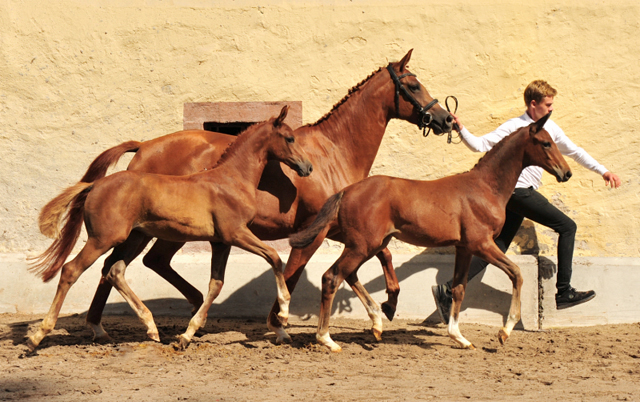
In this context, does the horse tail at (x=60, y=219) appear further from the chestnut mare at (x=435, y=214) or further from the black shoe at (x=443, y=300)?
the black shoe at (x=443, y=300)

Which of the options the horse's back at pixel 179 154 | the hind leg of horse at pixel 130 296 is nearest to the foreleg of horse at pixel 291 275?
the hind leg of horse at pixel 130 296

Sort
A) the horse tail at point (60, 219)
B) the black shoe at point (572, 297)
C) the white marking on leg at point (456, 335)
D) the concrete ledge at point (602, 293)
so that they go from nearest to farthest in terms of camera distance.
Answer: the horse tail at point (60, 219) < the white marking on leg at point (456, 335) < the black shoe at point (572, 297) < the concrete ledge at point (602, 293)

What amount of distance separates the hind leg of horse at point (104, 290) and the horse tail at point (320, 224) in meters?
1.29

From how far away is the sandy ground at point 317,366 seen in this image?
4.23 m

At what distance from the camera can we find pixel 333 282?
5.40 metres

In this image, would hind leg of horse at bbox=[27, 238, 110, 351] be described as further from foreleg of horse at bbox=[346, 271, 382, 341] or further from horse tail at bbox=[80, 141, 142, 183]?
foreleg of horse at bbox=[346, 271, 382, 341]

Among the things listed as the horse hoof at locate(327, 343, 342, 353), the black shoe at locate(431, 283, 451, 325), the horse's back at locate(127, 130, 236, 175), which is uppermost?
the horse's back at locate(127, 130, 236, 175)

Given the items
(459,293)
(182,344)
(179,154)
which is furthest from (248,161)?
(459,293)

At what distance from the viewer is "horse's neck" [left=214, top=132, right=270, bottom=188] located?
551 centimetres

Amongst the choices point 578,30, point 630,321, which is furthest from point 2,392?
point 578,30

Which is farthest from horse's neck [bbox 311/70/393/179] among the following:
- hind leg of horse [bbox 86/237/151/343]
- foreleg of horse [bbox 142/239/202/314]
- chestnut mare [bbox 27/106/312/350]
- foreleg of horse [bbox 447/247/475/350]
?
hind leg of horse [bbox 86/237/151/343]

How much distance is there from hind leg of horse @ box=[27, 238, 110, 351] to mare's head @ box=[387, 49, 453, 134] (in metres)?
2.73

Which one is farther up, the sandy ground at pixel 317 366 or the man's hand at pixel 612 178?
the man's hand at pixel 612 178

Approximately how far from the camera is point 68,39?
738cm
